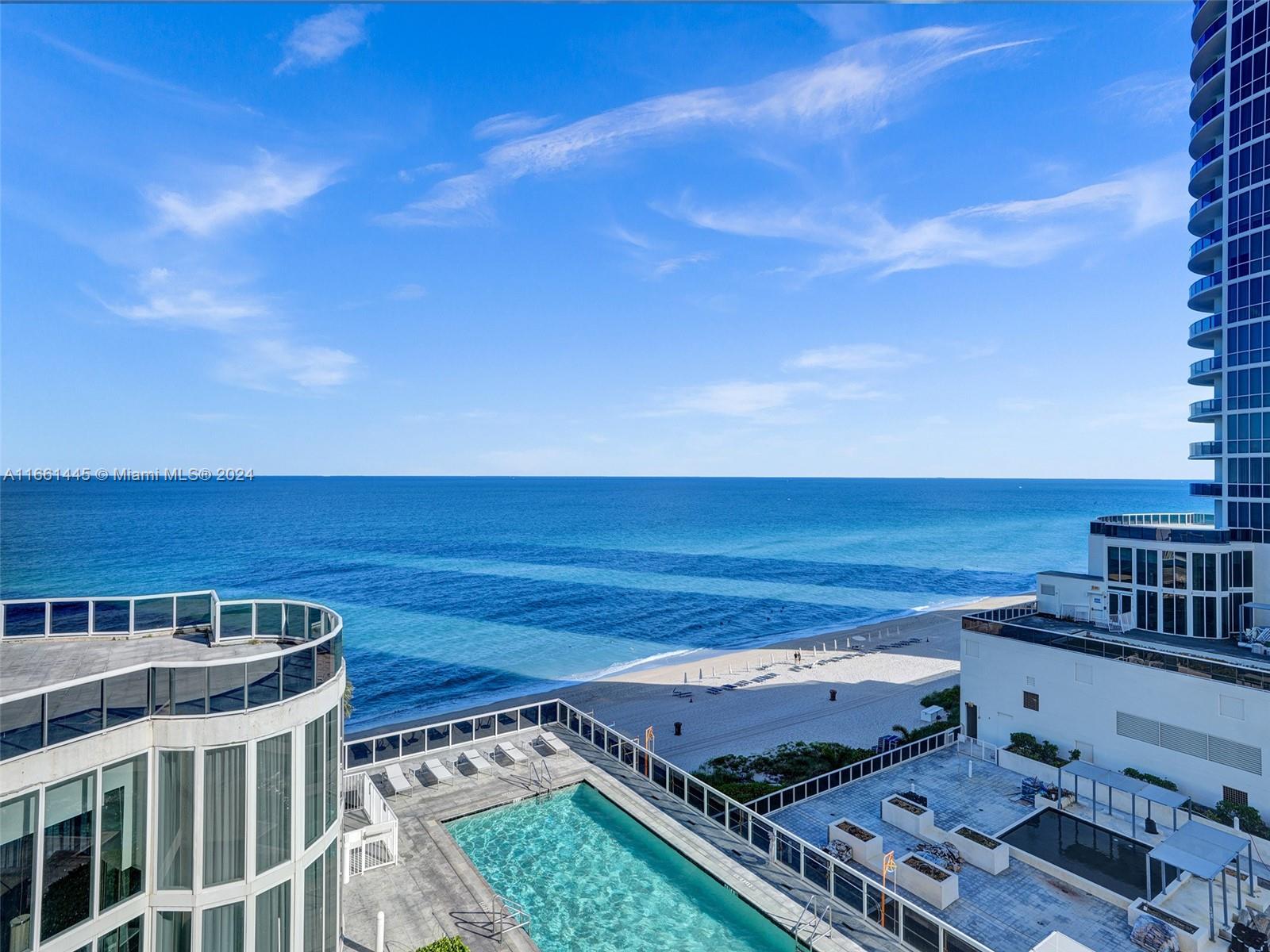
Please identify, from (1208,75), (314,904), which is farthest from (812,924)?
(1208,75)

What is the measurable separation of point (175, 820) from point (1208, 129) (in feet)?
143

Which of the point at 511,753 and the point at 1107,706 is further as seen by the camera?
the point at 1107,706

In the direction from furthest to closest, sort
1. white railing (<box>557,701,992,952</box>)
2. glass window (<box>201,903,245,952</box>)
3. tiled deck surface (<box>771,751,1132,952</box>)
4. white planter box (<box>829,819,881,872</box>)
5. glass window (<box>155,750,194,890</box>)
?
1. white planter box (<box>829,819,881,872</box>)
2. tiled deck surface (<box>771,751,1132,952</box>)
3. white railing (<box>557,701,992,952</box>)
4. glass window (<box>201,903,245,952</box>)
5. glass window (<box>155,750,194,890</box>)

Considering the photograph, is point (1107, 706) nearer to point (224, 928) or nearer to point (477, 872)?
point (477, 872)

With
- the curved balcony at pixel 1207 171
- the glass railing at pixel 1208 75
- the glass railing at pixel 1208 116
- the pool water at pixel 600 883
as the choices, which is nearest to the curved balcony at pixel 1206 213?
the curved balcony at pixel 1207 171

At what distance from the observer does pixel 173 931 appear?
7.65 metres

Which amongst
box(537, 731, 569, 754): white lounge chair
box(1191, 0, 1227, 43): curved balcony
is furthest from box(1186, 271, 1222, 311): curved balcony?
box(537, 731, 569, 754): white lounge chair

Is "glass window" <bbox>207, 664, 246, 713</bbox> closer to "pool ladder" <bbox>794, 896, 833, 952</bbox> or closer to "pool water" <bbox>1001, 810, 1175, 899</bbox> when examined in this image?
"pool ladder" <bbox>794, 896, 833, 952</bbox>

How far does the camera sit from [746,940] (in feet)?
40.3

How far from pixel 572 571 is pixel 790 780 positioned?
64114 mm

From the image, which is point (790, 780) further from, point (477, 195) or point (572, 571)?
point (572, 571)

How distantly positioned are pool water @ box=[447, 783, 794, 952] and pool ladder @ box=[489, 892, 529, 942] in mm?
177

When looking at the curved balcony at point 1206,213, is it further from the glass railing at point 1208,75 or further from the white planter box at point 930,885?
the white planter box at point 930,885

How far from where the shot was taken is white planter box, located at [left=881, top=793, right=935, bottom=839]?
19.0 metres
